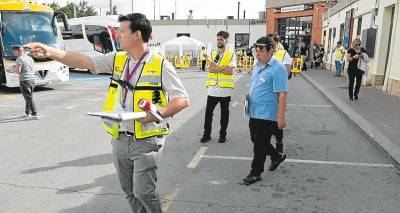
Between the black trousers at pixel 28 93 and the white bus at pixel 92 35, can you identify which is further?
the white bus at pixel 92 35

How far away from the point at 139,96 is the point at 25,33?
12844mm

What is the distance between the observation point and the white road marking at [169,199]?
3975mm

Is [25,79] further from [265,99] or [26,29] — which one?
[265,99]

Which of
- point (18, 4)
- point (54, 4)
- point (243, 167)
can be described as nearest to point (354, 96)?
point (243, 167)

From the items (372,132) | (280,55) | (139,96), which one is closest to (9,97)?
(280,55)

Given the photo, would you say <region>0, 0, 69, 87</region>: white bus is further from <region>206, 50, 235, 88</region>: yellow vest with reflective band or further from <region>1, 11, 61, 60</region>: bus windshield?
<region>206, 50, 235, 88</region>: yellow vest with reflective band

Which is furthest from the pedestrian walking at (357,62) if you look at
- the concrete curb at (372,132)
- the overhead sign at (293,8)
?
the overhead sign at (293,8)

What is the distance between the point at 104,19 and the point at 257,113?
68.2 feet

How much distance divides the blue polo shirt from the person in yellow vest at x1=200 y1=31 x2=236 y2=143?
5.89 feet

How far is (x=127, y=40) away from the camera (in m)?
2.77

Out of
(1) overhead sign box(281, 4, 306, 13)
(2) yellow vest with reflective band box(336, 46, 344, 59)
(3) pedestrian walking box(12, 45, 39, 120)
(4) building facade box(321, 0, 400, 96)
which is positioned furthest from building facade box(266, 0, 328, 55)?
(3) pedestrian walking box(12, 45, 39, 120)

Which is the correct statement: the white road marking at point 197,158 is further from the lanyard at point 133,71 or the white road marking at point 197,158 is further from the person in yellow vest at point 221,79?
the lanyard at point 133,71

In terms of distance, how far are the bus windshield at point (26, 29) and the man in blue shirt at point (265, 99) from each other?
1140 centimetres

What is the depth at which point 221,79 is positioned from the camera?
21.4 feet
